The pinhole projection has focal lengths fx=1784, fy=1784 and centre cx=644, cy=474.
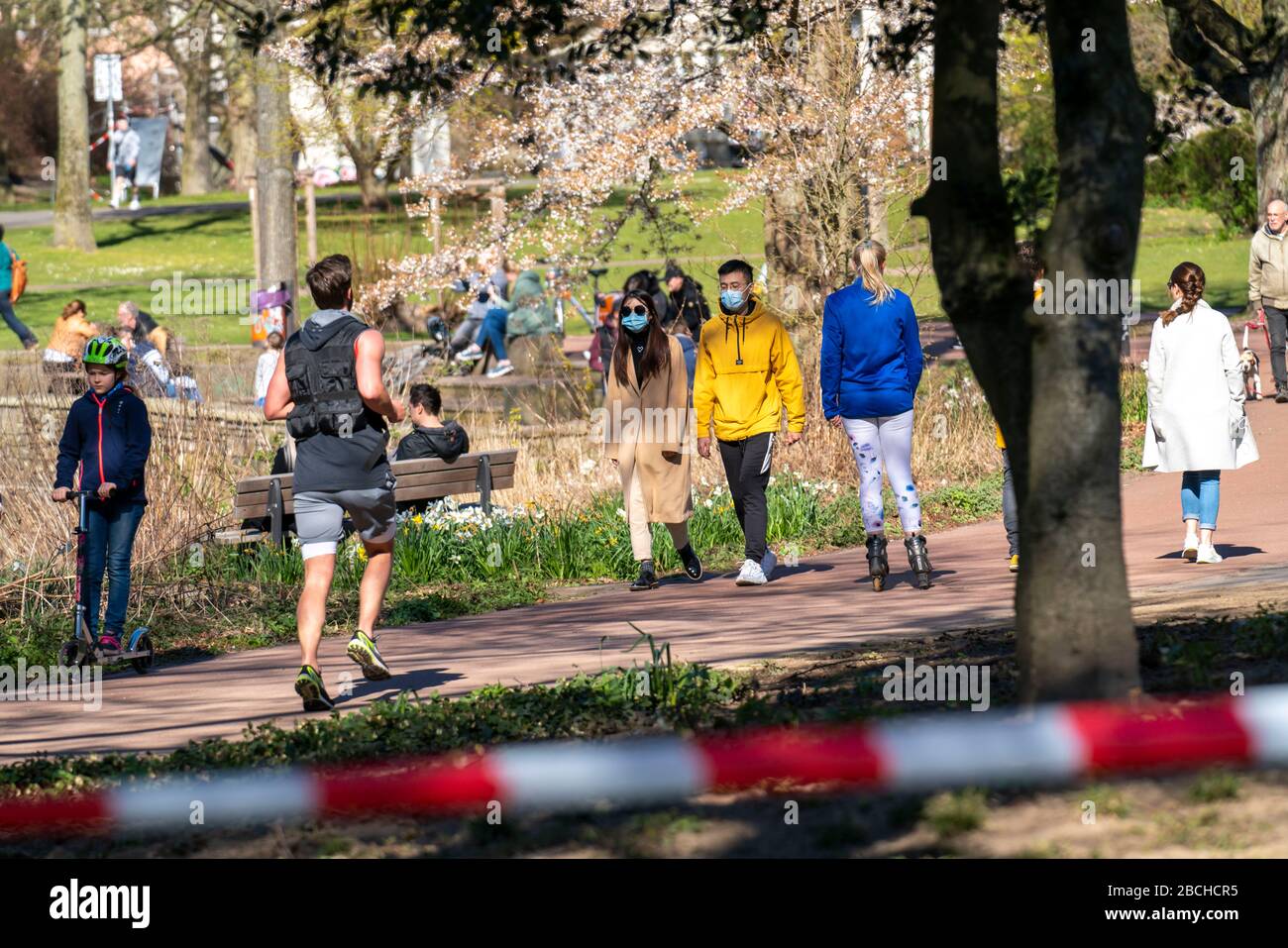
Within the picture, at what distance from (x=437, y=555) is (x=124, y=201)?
45773mm

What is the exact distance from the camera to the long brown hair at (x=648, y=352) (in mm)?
10461

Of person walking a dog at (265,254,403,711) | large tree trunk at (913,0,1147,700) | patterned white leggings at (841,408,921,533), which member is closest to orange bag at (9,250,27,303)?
patterned white leggings at (841,408,921,533)

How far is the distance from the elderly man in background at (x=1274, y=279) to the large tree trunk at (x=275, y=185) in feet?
36.9

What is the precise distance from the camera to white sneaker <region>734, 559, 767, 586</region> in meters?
10.4

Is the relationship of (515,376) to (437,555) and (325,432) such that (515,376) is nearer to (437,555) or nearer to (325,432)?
(437,555)

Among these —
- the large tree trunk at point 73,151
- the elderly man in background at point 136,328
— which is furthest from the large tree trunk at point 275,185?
the large tree trunk at point 73,151

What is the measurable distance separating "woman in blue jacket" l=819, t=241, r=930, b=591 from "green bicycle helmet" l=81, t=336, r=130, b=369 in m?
3.74

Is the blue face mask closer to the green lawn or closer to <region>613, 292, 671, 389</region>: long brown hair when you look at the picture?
<region>613, 292, 671, 389</region>: long brown hair

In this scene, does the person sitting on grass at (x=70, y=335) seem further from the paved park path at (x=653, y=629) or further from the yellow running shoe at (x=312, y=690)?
the yellow running shoe at (x=312, y=690)

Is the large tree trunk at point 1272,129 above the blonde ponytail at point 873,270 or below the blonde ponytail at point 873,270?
above

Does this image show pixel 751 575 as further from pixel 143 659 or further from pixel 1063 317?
pixel 1063 317

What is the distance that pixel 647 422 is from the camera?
10.4 m

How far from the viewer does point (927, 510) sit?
13016mm
